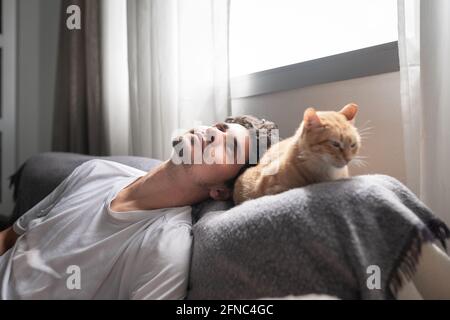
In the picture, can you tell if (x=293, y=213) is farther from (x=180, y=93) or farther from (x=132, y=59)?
(x=132, y=59)

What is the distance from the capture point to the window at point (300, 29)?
1.05 metres

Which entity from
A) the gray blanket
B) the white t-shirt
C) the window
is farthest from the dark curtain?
the gray blanket

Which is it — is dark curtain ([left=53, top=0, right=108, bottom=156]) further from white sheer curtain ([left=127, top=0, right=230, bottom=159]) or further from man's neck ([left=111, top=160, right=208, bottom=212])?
man's neck ([left=111, top=160, right=208, bottom=212])

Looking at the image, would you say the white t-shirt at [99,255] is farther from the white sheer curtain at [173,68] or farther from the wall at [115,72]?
the wall at [115,72]

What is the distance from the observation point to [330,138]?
0.65 meters

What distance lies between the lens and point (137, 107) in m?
1.71

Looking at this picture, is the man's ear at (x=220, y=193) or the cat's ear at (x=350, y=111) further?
the man's ear at (x=220, y=193)

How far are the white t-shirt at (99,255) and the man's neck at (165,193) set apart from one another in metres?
0.03

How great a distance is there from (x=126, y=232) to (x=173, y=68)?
91 cm

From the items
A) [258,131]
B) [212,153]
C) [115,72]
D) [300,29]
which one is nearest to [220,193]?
[212,153]

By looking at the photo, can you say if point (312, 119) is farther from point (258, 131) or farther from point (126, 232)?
point (126, 232)

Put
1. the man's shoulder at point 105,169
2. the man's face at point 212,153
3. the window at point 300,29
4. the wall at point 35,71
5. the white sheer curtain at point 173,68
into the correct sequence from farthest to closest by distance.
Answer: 1. the wall at point 35,71
2. the white sheer curtain at point 173,68
3. the man's shoulder at point 105,169
4. the window at point 300,29
5. the man's face at point 212,153

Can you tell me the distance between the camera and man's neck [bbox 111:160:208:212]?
2.95 feet

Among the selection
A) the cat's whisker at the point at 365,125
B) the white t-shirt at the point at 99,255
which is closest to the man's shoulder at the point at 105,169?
the white t-shirt at the point at 99,255
